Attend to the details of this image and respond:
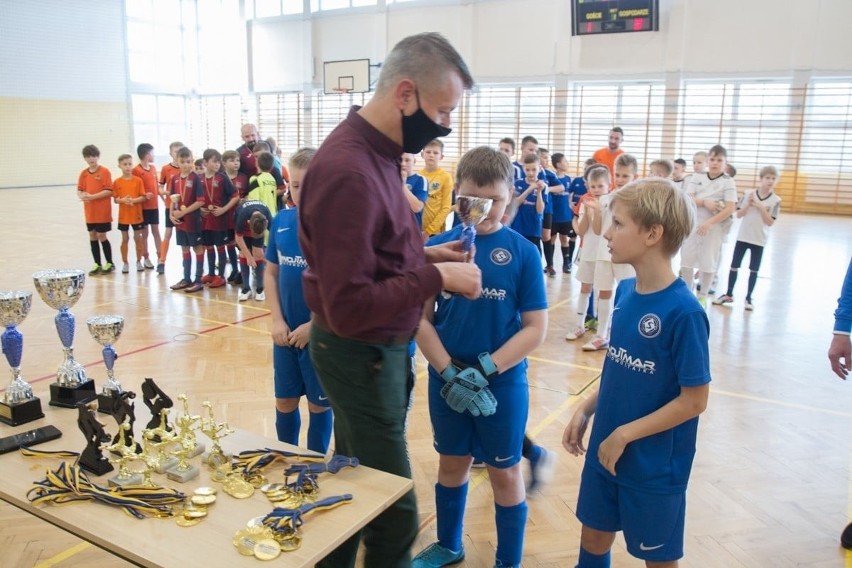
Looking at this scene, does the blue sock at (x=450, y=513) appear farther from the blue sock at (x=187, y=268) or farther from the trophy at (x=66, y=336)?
the blue sock at (x=187, y=268)

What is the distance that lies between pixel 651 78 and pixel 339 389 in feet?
50.3

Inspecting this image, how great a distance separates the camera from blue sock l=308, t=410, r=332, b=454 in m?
3.21

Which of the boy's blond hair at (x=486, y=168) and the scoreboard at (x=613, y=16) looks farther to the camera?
the scoreboard at (x=613, y=16)

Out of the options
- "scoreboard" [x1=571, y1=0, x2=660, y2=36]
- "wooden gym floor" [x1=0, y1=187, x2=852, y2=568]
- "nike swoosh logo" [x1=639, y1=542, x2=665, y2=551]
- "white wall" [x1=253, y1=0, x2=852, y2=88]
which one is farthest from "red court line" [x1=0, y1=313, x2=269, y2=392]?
"white wall" [x1=253, y1=0, x2=852, y2=88]

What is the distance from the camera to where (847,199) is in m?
14.9

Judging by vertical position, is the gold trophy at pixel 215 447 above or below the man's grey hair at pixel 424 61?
below

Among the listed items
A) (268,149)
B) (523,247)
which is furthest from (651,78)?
(523,247)

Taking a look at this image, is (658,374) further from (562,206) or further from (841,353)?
(562,206)

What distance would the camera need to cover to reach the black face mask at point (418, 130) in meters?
1.74

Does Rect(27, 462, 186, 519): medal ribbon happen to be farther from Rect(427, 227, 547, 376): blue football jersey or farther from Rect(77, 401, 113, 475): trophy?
Rect(427, 227, 547, 376): blue football jersey

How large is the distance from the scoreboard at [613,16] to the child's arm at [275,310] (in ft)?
45.4

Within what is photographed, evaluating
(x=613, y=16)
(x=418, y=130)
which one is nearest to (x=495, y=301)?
(x=418, y=130)

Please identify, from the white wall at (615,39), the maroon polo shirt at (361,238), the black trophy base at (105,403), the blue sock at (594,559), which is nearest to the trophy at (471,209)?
the maroon polo shirt at (361,238)

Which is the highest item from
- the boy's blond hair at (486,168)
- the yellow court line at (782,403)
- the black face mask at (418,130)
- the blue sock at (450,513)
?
the black face mask at (418,130)
